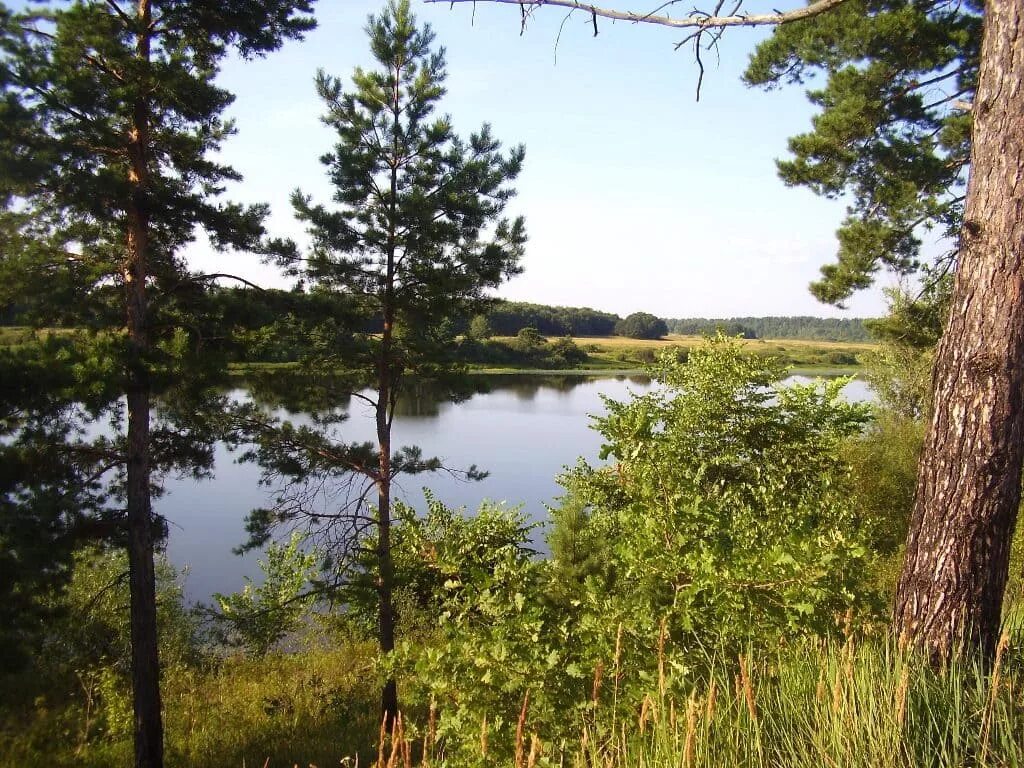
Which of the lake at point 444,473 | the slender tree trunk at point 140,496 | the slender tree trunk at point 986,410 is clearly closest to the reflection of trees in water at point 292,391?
the lake at point 444,473

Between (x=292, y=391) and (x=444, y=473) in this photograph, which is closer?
(x=292, y=391)

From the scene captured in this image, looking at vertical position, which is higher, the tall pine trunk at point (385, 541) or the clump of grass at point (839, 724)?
the clump of grass at point (839, 724)

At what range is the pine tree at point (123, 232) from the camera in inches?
246

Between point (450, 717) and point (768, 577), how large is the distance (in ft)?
4.61

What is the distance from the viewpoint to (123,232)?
7.43m

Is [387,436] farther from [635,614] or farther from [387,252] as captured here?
[635,614]

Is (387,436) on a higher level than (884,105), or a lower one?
lower

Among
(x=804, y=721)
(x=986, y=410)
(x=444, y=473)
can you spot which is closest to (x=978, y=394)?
(x=986, y=410)

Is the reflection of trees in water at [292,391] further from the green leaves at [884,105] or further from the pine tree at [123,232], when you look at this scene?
the green leaves at [884,105]

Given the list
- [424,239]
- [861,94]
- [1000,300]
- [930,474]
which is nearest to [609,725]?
[930,474]

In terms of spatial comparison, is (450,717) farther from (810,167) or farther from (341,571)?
(810,167)

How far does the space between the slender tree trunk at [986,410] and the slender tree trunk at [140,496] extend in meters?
6.95

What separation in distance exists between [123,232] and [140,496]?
288 cm

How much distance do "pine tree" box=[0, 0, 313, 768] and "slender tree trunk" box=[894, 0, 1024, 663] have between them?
624cm
